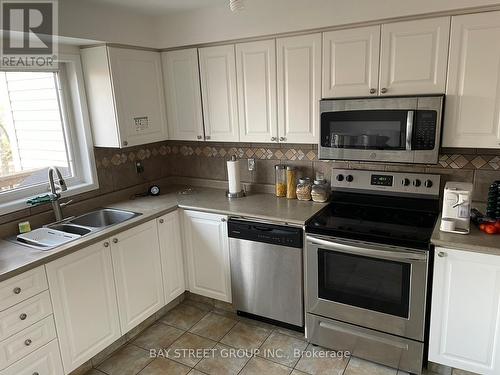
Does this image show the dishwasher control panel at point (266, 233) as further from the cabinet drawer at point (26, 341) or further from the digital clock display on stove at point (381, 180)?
the cabinet drawer at point (26, 341)

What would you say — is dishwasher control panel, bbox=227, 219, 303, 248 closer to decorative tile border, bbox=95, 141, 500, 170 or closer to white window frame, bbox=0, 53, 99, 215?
decorative tile border, bbox=95, 141, 500, 170

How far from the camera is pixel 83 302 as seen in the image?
2285 millimetres

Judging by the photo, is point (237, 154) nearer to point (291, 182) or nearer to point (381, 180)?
point (291, 182)

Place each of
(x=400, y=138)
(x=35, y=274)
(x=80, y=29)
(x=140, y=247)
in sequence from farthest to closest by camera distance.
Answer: (x=140, y=247), (x=80, y=29), (x=400, y=138), (x=35, y=274)

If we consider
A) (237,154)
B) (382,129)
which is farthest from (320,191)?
(237,154)

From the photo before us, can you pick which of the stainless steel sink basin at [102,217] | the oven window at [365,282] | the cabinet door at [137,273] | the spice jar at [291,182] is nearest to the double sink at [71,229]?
the stainless steel sink basin at [102,217]

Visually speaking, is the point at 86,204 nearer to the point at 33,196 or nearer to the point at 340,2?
the point at 33,196

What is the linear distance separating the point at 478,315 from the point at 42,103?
3188 millimetres

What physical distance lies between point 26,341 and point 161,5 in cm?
236

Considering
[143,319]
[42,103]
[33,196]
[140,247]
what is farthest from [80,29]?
[143,319]

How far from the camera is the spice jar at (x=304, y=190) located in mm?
2850

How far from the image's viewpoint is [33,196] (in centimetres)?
263

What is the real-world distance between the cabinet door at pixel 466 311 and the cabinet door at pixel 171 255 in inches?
Result: 74.2

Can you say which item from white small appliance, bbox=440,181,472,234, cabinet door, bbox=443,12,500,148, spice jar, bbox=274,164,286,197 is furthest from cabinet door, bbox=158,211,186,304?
cabinet door, bbox=443,12,500,148
